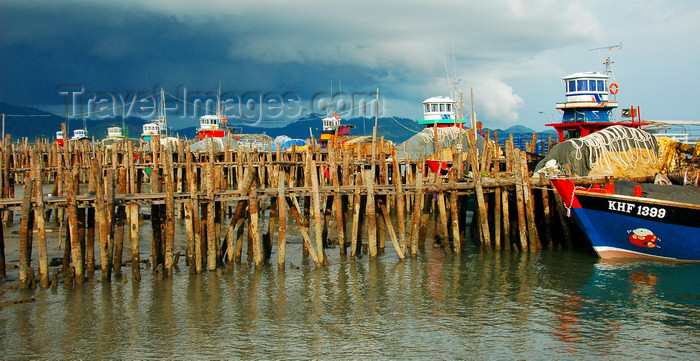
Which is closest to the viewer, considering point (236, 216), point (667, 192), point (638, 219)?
point (236, 216)

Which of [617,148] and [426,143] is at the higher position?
[426,143]

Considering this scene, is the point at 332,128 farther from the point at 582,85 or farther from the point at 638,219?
the point at 638,219

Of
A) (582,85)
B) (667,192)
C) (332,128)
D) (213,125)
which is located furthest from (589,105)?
(213,125)

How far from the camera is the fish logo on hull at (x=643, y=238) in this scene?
18906 millimetres

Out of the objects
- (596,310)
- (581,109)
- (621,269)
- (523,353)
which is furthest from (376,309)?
(581,109)

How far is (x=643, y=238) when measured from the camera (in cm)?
1903

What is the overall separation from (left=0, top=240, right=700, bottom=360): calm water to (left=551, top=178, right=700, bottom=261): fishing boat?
58 cm

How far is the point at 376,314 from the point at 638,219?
29.8 ft

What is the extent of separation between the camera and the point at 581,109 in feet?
112

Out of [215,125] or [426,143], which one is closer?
[426,143]

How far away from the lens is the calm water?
1240 cm

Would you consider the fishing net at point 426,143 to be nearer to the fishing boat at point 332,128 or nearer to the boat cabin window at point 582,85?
the boat cabin window at point 582,85

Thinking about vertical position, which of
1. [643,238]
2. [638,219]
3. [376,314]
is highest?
[638,219]

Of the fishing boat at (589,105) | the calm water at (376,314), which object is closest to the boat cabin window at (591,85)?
the fishing boat at (589,105)
